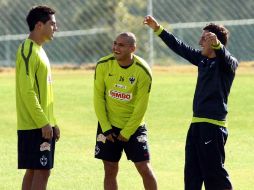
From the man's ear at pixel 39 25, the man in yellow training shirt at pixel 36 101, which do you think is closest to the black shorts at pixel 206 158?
the man in yellow training shirt at pixel 36 101

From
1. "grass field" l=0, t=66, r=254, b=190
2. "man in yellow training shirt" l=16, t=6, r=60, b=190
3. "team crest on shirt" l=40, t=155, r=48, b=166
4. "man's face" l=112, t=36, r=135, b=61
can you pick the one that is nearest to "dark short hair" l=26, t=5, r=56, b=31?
"man in yellow training shirt" l=16, t=6, r=60, b=190

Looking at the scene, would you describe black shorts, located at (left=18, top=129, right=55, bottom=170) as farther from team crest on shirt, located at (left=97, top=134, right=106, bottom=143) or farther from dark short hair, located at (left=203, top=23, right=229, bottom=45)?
dark short hair, located at (left=203, top=23, right=229, bottom=45)

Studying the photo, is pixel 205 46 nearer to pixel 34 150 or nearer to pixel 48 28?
pixel 48 28

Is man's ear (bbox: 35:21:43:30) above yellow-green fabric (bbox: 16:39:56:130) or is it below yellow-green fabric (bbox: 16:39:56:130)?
above

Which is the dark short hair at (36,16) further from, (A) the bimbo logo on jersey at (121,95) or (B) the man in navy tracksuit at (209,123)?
(B) the man in navy tracksuit at (209,123)

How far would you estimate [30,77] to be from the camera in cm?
838

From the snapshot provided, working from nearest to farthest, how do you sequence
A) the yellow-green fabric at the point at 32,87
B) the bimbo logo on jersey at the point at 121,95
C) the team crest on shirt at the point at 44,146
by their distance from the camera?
the yellow-green fabric at the point at 32,87, the team crest on shirt at the point at 44,146, the bimbo logo on jersey at the point at 121,95

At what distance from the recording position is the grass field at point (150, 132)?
11039mm

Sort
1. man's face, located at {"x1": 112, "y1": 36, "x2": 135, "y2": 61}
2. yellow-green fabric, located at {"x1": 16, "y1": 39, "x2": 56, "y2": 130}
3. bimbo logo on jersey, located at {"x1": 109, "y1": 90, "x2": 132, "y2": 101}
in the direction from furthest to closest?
bimbo logo on jersey, located at {"x1": 109, "y1": 90, "x2": 132, "y2": 101} < man's face, located at {"x1": 112, "y1": 36, "x2": 135, "y2": 61} < yellow-green fabric, located at {"x1": 16, "y1": 39, "x2": 56, "y2": 130}

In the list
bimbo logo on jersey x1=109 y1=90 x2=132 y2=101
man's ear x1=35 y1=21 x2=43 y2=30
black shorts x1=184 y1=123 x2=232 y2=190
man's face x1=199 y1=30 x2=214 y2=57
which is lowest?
black shorts x1=184 y1=123 x2=232 y2=190

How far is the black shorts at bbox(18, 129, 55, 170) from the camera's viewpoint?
28.2ft

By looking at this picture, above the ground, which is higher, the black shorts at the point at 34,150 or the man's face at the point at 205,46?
the man's face at the point at 205,46

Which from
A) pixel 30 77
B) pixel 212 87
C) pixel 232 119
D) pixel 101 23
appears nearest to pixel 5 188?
pixel 30 77

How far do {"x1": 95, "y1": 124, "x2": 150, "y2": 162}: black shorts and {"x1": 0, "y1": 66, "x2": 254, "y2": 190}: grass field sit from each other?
135 centimetres
